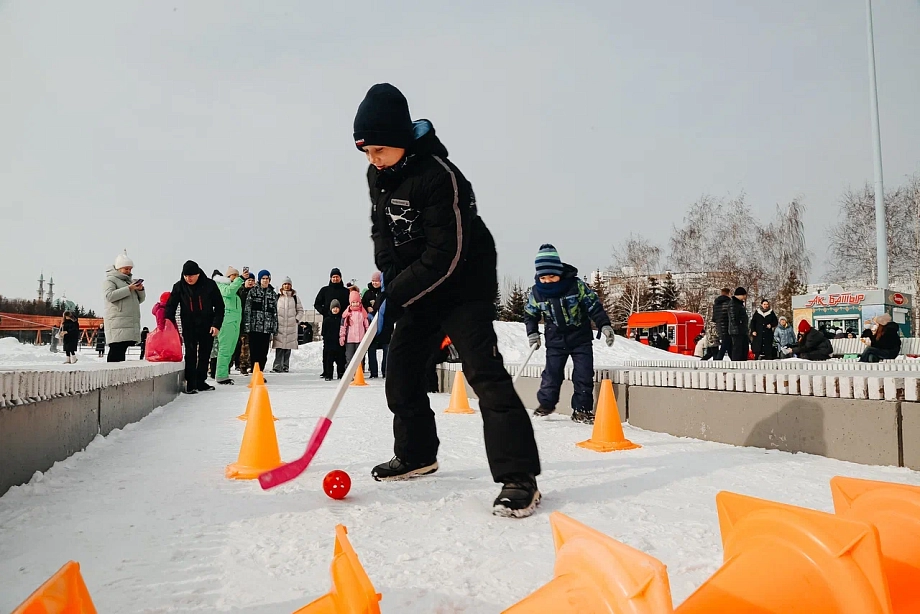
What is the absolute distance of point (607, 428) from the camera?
15.3 ft

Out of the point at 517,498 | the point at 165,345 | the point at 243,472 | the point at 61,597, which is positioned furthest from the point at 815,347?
the point at 61,597

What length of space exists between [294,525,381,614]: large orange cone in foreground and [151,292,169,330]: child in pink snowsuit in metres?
8.76

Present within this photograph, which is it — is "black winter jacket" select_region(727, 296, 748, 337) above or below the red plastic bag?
above

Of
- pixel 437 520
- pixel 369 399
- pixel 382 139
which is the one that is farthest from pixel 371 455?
pixel 369 399

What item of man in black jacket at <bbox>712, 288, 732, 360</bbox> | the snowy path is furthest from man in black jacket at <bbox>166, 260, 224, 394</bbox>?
man in black jacket at <bbox>712, 288, 732, 360</bbox>

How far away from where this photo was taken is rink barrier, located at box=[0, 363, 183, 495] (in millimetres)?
2721

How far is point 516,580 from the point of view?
1.88 meters

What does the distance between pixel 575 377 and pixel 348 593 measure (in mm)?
5617

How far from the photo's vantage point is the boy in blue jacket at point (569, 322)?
636 centimetres

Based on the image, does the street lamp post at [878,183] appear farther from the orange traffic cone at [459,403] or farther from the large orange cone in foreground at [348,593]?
the large orange cone in foreground at [348,593]

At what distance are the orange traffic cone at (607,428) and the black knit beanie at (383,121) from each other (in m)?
2.49

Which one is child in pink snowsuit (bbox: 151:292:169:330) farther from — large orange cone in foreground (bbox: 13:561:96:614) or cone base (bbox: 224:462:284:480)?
large orange cone in foreground (bbox: 13:561:96:614)

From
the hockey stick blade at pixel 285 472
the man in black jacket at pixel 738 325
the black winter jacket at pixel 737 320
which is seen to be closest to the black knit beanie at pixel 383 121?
the hockey stick blade at pixel 285 472

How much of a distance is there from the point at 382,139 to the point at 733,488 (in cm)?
248
